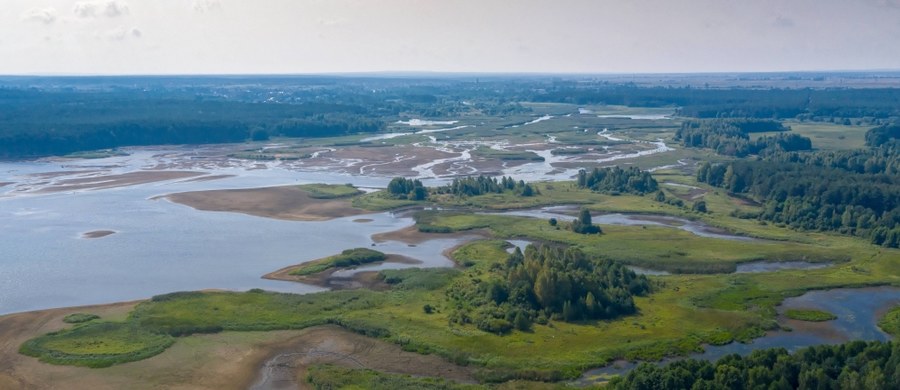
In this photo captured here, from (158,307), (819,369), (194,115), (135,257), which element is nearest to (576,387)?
(819,369)

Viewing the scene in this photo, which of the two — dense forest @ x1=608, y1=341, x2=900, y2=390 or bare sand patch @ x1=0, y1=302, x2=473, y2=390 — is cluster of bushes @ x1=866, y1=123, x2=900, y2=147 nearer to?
dense forest @ x1=608, y1=341, x2=900, y2=390

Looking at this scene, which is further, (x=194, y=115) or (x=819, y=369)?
(x=194, y=115)

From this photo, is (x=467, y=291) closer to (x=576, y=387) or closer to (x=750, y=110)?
(x=576, y=387)

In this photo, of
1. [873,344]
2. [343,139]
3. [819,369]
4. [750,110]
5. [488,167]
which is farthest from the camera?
[750,110]

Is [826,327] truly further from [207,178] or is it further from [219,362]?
[207,178]

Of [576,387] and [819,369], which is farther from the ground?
[819,369]

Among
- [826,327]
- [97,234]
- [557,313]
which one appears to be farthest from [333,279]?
[826,327]

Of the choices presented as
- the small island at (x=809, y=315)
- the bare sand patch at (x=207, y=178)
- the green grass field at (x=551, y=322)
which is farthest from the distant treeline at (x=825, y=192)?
the bare sand patch at (x=207, y=178)
